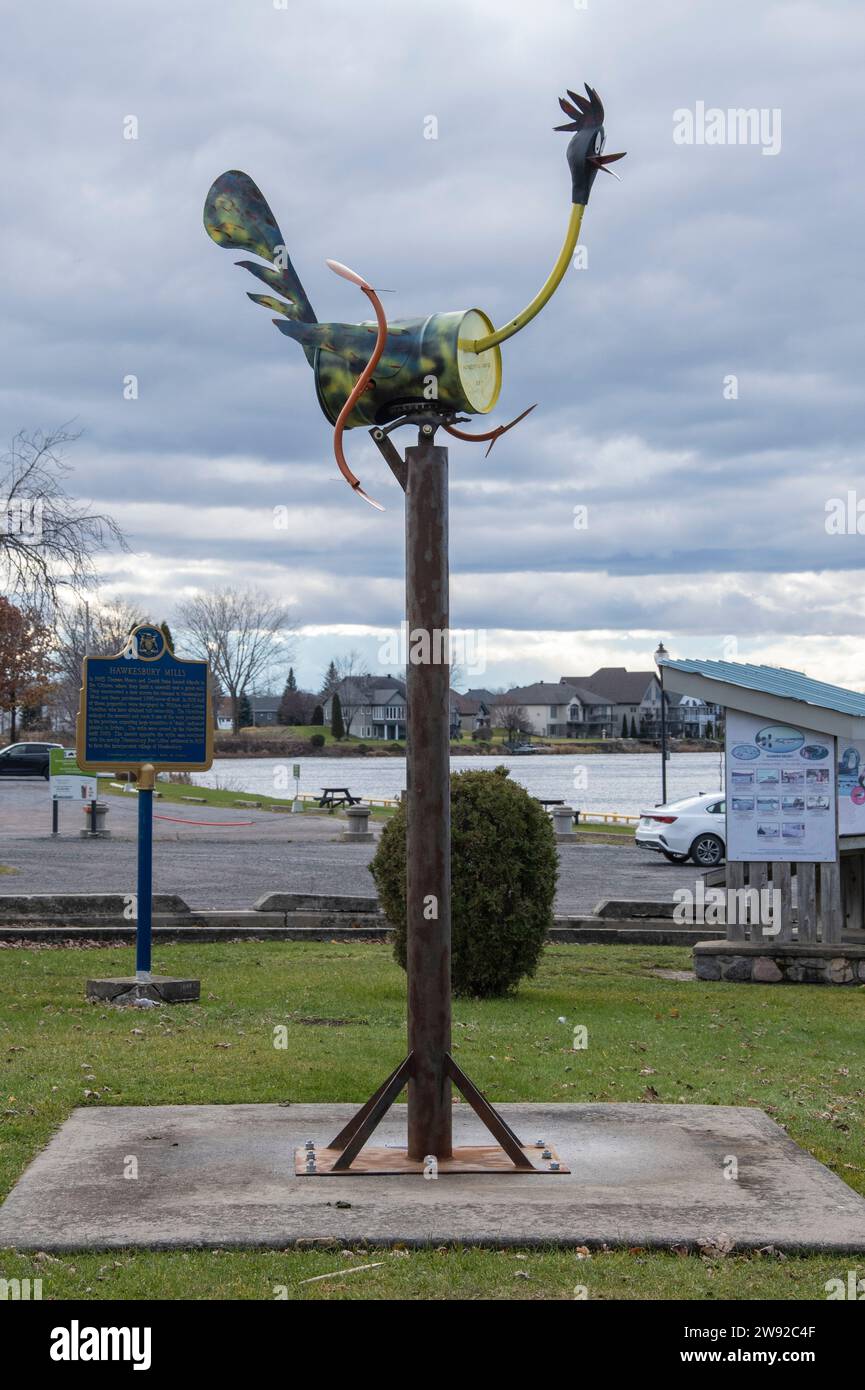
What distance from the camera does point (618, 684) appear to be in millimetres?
153500

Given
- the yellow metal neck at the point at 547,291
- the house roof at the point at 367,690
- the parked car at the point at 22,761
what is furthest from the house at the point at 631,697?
the yellow metal neck at the point at 547,291

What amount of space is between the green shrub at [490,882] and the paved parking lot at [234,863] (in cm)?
765

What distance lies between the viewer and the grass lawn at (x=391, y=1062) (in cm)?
480

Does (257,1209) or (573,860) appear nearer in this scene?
(257,1209)

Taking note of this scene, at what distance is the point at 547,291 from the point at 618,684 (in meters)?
148

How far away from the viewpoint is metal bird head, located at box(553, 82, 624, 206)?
6.37 metres

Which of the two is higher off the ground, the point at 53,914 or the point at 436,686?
the point at 436,686

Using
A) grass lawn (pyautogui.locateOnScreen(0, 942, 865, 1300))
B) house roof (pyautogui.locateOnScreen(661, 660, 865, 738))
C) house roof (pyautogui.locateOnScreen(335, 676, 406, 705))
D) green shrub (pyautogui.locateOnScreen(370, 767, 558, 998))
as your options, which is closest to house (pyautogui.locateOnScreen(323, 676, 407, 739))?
house roof (pyautogui.locateOnScreen(335, 676, 406, 705))

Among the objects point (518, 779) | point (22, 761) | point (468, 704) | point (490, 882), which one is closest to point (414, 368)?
point (490, 882)

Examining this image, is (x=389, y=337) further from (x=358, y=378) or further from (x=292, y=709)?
(x=292, y=709)

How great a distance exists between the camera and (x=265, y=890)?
21.4 metres
